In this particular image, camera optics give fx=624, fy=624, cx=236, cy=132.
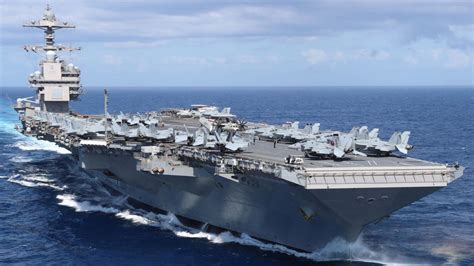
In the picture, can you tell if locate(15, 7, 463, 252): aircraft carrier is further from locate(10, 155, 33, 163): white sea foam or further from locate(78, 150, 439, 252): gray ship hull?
locate(10, 155, 33, 163): white sea foam

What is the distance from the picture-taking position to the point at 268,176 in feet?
62.1

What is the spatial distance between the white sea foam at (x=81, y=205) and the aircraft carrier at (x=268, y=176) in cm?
145

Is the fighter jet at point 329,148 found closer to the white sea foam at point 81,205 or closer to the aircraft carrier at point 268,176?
the aircraft carrier at point 268,176

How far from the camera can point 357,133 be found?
25.5 metres

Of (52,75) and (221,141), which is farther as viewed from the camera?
(52,75)

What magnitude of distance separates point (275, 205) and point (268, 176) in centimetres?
160

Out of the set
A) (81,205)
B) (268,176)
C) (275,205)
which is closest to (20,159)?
(81,205)

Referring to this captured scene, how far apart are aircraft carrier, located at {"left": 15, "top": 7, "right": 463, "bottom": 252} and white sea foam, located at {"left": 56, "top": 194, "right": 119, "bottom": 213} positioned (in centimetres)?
145

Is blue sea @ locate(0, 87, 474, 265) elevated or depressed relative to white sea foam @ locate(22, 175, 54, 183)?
elevated

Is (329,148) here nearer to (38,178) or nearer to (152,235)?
(152,235)

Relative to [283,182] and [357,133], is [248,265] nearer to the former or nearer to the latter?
[283,182]

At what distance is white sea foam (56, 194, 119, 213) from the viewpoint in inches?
1075

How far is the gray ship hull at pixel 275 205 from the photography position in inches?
729

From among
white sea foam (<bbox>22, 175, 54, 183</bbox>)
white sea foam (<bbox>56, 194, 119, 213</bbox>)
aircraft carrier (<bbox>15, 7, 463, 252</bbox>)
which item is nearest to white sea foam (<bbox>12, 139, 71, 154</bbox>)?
white sea foam (<bbox>22, 175, 54, 183</bbox>)
